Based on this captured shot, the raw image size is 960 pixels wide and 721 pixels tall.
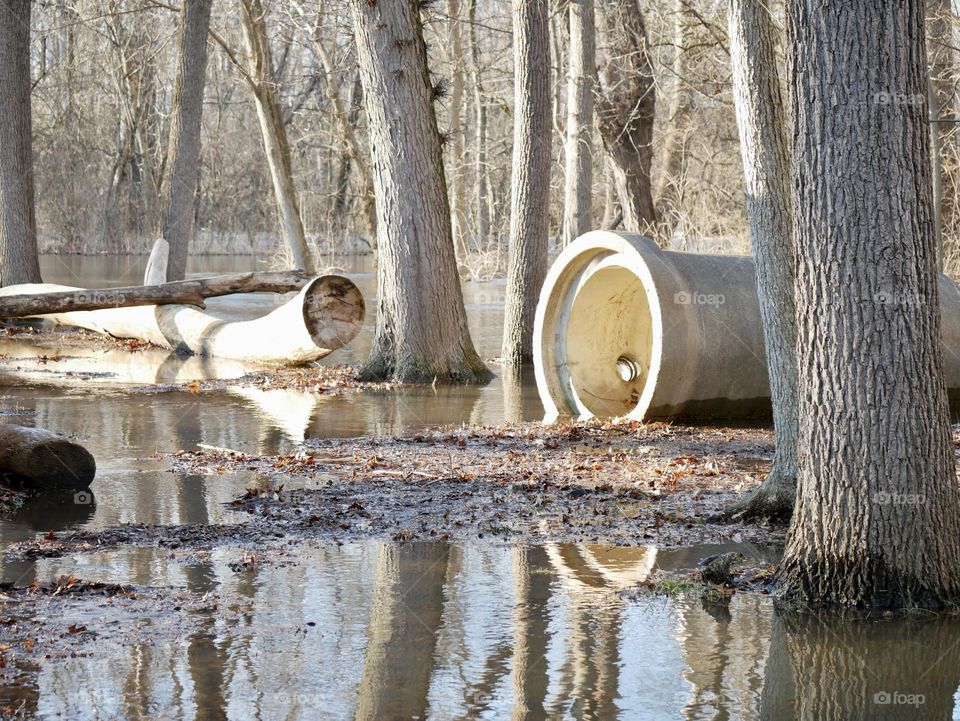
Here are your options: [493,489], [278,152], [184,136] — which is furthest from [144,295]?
[278,152]

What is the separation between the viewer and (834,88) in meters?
5.07

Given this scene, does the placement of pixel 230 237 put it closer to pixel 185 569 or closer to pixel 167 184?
pixel 167 184

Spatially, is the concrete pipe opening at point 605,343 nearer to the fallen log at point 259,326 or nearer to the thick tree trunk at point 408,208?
the thick tree trunk at point 408,208

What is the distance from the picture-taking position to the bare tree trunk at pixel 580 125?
17.6 m

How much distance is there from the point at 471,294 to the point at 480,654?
23.2m

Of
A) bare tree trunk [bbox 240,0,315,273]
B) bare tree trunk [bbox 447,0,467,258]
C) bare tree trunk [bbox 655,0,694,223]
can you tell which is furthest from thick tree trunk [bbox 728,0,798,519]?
bare tree trunk [bbox 447,0,467,258]

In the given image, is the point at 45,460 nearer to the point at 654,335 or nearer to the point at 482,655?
the point at 482,655

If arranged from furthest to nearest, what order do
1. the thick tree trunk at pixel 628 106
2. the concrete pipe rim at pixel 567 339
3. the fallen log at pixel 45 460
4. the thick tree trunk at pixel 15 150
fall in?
the thick tree trunk at pixel 15 150 → the thick tree trunk at pixel 628 106 → the concrete pipe rim at pixel 567 339 → the fallen log at pixel 45 460

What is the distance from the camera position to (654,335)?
399 inches

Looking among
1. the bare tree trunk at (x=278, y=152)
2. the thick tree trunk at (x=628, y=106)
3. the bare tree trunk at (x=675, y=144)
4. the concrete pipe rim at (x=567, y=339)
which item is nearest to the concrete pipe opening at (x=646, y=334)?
the concrete pipe rim at (x=567, y=339)

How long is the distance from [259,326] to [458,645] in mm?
10848

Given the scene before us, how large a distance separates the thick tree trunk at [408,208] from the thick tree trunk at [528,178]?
180 cm

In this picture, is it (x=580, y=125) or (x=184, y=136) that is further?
(x=184, y=136)

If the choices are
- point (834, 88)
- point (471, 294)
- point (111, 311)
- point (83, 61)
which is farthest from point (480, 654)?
point (83, 61)
